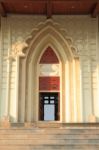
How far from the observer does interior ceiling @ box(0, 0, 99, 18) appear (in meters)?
15.5

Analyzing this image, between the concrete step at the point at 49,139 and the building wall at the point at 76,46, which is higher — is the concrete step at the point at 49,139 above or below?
below

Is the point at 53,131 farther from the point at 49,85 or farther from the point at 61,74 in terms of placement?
the point at 61,74

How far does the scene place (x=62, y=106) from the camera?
16.3m

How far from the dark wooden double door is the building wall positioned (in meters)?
1.23

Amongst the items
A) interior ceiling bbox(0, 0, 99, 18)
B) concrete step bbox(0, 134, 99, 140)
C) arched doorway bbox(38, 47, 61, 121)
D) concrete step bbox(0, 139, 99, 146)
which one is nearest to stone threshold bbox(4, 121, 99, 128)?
arched doorway bbox(38, 47, 61, 121)

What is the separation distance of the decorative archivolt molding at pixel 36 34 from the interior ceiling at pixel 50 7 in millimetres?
374

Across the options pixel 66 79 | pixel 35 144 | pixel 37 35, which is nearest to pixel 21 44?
pixel 37 35

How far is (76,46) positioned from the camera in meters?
16.5

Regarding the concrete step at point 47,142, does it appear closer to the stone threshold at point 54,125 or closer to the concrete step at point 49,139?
the concrete step at point 49,139

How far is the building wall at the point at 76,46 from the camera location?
15920mm

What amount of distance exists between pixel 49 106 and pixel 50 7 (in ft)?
12.9

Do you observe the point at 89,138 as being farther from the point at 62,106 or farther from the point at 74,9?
the point at 74,9

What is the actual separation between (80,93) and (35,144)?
520cm

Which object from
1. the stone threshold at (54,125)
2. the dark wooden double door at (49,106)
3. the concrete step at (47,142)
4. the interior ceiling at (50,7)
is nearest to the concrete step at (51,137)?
the concrete step at (47,142)
